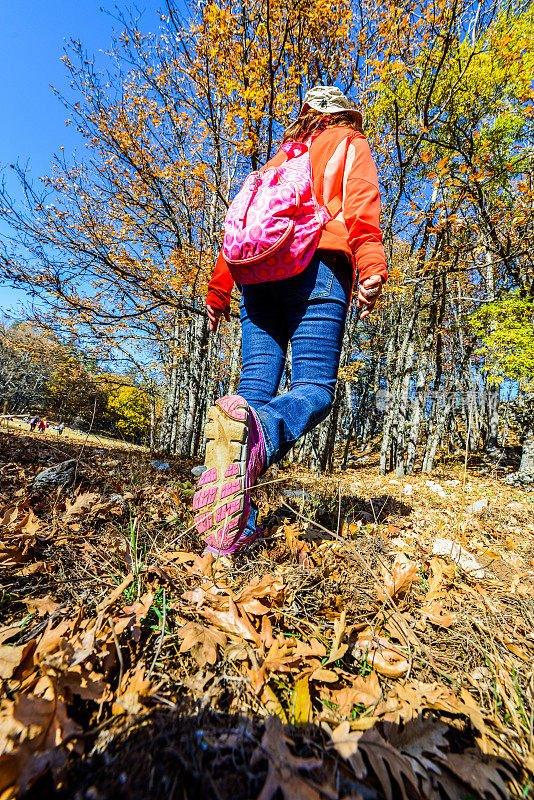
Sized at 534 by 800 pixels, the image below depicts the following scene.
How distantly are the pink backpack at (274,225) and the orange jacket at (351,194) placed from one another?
0.33 ft

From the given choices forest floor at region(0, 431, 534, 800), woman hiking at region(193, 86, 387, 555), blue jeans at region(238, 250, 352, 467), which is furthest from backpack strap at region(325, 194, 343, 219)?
forest floor at region(0, 431, 534, 800)

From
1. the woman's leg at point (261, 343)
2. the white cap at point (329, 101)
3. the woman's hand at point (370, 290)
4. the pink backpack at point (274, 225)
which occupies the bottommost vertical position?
the woman's leg at point (261, 343)

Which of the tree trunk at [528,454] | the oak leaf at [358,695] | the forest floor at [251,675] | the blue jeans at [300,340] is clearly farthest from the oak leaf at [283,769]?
the tree trunk at [528,454]

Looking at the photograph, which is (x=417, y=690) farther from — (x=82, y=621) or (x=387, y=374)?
(x=387, y=374)

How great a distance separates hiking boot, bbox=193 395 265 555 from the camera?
1107mm

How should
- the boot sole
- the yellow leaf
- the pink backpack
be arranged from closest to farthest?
the yellow leaf
the boot sole
the pink backpack

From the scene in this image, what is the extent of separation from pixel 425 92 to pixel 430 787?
10.7 metres

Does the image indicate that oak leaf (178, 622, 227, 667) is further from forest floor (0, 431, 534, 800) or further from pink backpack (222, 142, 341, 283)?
pink backpack (222, 142, 341, 283)

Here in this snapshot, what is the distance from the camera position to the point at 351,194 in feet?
5.04

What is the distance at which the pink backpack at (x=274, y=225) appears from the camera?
138 centimetres

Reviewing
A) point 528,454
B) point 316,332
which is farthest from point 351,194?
point 528,454

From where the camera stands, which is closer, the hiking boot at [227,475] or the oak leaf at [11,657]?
the oak leaf at [11,657]

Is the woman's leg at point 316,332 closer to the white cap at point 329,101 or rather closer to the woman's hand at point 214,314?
the woman's hand at point 214,314

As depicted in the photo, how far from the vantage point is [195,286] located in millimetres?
7141
